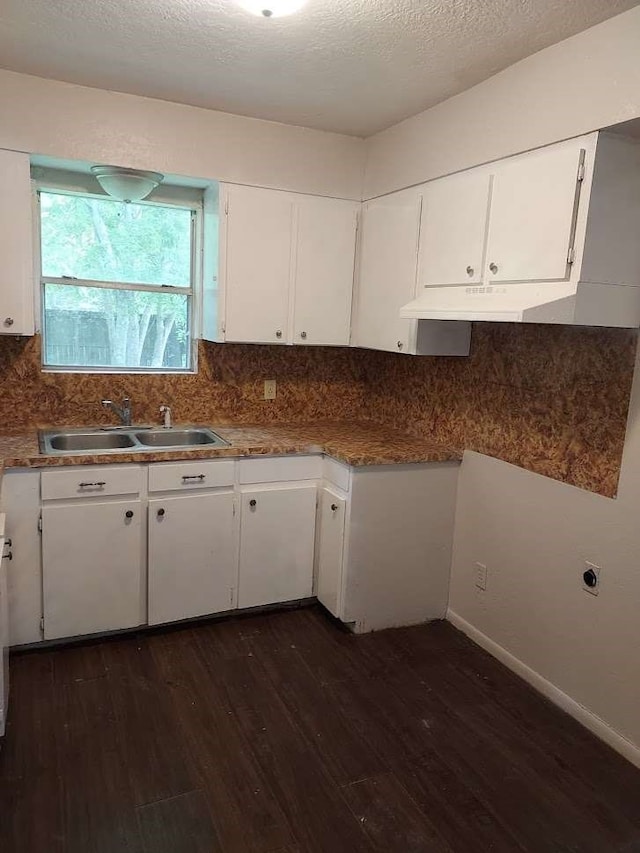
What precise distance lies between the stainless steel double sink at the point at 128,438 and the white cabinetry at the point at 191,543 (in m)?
0.16

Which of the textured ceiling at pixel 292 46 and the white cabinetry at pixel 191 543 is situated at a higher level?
the textured ceiling at pixel 292 46

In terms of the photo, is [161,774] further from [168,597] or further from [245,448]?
[245,448]

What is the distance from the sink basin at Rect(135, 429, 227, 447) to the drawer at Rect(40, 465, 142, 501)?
472mm

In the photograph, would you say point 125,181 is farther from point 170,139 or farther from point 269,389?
point 269,389

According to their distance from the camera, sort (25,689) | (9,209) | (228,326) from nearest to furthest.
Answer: (25,689) < (9,209) < (228,326)

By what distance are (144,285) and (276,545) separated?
1.56m

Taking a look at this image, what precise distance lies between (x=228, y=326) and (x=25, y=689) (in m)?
1.86

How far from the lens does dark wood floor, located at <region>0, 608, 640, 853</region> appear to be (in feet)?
6.27

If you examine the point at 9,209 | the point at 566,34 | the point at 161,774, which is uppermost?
the point at 566,34

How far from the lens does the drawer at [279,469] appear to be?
3.05m

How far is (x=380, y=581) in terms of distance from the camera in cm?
310

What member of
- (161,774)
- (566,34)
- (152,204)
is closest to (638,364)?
(566,34)

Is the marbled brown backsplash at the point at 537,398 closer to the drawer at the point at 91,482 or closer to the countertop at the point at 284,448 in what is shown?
the countertop at the point at 284,448

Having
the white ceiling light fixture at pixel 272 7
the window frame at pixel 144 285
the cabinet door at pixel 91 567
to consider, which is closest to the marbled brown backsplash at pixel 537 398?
the window frame at pixel 144 285
